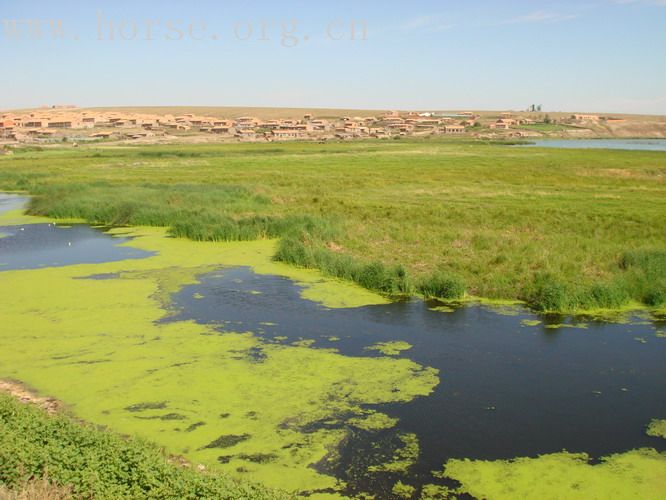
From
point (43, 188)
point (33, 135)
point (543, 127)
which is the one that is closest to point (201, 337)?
point (43, 188)

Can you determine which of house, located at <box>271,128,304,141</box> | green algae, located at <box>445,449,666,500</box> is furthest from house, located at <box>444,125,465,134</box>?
green algae, located at <box>445,449,666,500</box>

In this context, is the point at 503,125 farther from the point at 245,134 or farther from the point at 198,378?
the point at 198,378

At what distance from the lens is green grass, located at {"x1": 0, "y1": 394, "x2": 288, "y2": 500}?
5637 millimetres

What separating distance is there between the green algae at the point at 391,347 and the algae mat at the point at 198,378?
38 cm

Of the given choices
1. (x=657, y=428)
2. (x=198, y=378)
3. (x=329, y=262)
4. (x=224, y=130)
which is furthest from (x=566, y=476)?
(x=224, y=130)

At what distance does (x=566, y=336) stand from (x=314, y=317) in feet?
14.6

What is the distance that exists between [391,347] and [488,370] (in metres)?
1.65

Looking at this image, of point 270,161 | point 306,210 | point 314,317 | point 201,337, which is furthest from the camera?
point 270,161

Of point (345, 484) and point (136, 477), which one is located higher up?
point (136, 477)

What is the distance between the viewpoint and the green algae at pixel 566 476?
6438 millimetres

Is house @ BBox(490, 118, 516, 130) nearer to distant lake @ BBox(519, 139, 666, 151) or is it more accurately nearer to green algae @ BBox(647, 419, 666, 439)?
distant lake @ BBox(519, 139, 666, 151)

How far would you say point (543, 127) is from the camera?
12525 centimetres

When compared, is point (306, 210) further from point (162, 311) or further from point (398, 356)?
point (398, 356)

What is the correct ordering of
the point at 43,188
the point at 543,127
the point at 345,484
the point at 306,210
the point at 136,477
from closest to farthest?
1. the point at 136,477
2. the point at 345,484
3. the point at 306,210
4. the point at 43,188
5. the point at 543,127
